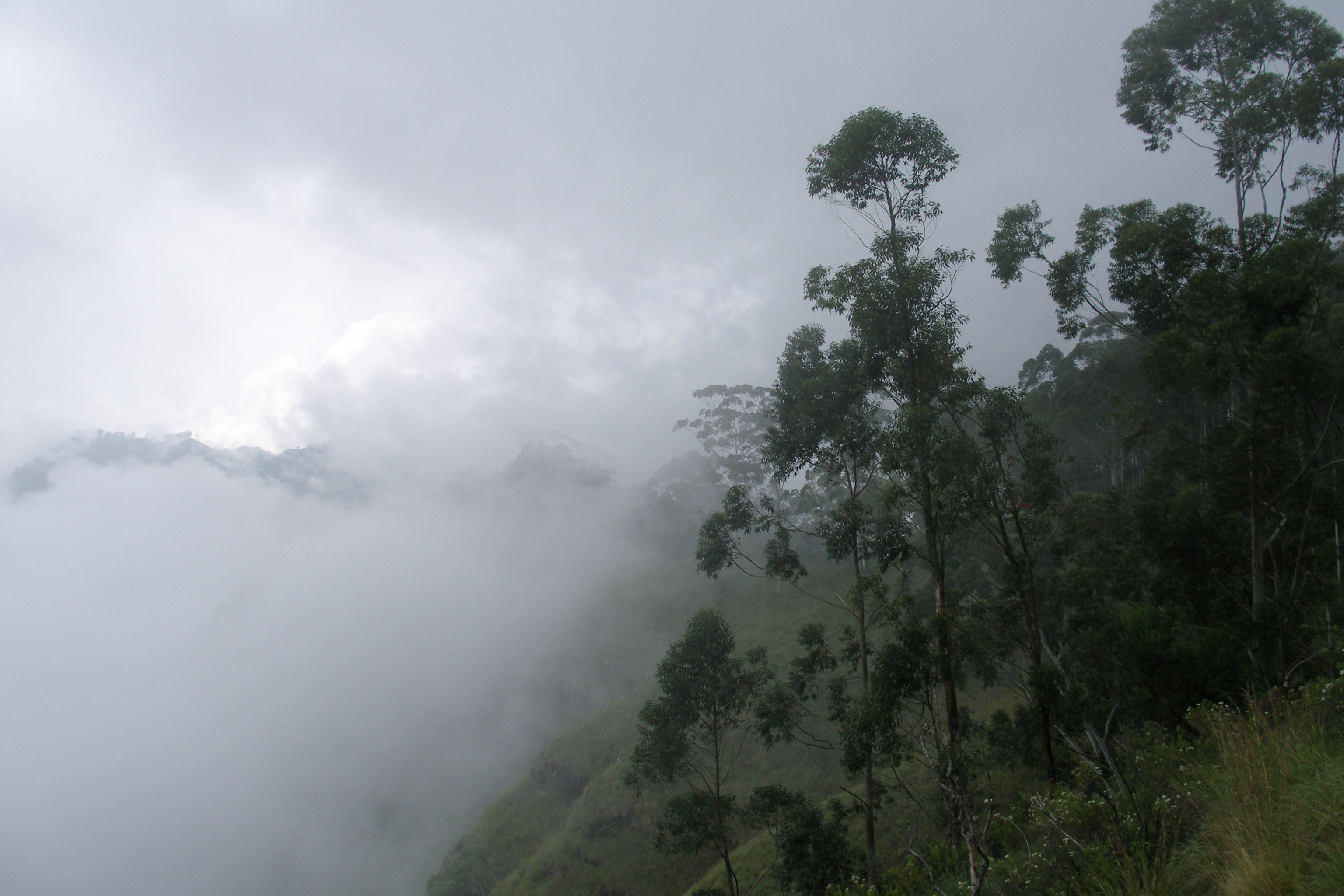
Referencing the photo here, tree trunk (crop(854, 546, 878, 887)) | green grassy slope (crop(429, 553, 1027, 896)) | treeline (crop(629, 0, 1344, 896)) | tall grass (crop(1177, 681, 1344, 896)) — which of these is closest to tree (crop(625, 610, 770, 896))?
→ treeline (crop(629, 0, 1344, 896))

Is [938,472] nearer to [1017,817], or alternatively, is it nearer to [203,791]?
[1017,817]

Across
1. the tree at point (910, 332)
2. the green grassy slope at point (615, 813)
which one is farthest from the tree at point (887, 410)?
the green grassy slope at point (615, 813)

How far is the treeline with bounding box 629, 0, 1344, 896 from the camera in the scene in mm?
12102

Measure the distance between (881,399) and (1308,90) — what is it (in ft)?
37.9

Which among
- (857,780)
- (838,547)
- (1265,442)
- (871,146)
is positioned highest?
(871,146)

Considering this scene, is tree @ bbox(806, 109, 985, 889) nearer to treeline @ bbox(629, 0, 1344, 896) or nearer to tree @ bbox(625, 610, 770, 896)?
treeline @ bbox(629, 0, 1344, 896)

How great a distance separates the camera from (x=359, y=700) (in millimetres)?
81062

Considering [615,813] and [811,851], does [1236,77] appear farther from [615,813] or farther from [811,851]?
[615,813]

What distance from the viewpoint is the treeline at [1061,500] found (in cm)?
1210

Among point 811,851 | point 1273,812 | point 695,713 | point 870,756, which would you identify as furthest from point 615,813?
point 1273,812

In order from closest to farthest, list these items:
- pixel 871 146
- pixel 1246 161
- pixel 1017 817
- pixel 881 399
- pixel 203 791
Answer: pixel 1017 817 → pixel 871 146 → pixel 881 399 → pixel 1246 161 → pixel 203 791

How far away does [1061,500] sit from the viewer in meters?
17.7

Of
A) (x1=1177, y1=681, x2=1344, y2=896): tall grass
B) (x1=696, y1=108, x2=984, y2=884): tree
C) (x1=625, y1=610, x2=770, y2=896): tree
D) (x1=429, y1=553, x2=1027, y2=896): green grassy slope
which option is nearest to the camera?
(x1=1177, y1=681, x2=1344, y2=896): tall grass

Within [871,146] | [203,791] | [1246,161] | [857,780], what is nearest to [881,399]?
[871,146]
